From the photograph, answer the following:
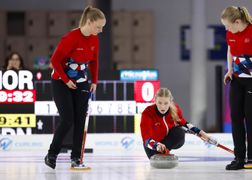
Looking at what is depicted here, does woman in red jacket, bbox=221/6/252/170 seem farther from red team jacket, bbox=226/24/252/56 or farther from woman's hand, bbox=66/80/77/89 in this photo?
woman's hand, bbox=66/80/77/89

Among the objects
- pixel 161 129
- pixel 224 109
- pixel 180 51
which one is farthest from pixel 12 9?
pixel 161 129

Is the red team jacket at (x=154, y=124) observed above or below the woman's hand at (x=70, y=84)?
below

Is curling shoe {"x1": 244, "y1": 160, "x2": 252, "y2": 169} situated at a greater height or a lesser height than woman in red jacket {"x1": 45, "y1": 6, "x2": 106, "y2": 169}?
lesser

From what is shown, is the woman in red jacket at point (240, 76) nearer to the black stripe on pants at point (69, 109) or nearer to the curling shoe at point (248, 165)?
the curling shoe at point (248, 165)

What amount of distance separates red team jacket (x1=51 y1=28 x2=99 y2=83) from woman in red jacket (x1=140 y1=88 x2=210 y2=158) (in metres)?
0.78

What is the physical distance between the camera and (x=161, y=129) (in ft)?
21.7

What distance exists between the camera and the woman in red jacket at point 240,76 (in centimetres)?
580

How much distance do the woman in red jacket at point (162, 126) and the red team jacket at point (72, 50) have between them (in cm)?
78

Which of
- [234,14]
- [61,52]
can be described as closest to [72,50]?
[61,52]

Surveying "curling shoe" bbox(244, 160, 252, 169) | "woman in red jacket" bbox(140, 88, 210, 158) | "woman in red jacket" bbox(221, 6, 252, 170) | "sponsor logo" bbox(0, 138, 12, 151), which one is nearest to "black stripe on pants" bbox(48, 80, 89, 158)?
"woman in red jacket" bbox(140, 88, 210, 158)

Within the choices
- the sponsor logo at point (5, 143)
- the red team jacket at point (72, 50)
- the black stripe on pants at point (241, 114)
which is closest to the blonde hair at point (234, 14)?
the black stripe on pants at point (241, 114)

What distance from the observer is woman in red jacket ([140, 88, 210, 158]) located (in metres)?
6.34

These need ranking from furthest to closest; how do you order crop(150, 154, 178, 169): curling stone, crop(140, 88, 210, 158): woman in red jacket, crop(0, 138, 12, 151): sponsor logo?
crop(0, 138, 12, 151): sponsor logo → crop(140, 88, 210, 158): woman in red jacket → crop(150, 154, 178, 169): curling stone

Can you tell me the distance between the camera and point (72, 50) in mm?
5875
